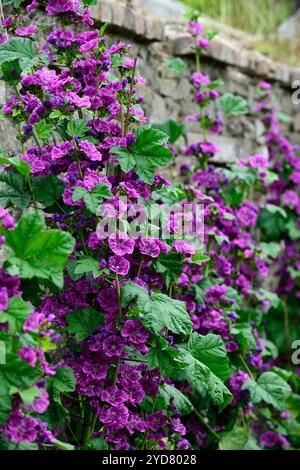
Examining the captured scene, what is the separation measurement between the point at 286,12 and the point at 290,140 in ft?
7.32

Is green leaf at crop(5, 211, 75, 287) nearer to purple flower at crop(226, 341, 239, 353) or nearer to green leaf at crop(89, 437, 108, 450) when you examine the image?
green leaf at crop(89, 437, 108, 450)

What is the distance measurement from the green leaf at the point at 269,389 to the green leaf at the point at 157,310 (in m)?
0.91

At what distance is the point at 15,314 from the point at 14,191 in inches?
22.4

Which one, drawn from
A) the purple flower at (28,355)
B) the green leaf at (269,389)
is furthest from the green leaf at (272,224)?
the purple flower at (28,355)

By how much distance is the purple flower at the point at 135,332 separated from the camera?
6.43 feet

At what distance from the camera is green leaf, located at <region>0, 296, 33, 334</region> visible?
5.19 feet

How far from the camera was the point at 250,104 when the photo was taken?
426cm

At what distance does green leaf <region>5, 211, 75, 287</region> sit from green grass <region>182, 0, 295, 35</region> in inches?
166

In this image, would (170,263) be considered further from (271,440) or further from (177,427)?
(271,440)

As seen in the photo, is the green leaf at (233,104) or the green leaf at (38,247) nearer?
the green leaf at (38,247)

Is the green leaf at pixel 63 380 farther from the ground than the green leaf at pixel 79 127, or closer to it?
closer to it

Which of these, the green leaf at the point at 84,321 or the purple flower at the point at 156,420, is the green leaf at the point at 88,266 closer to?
the green leaf at the point at 84,321
